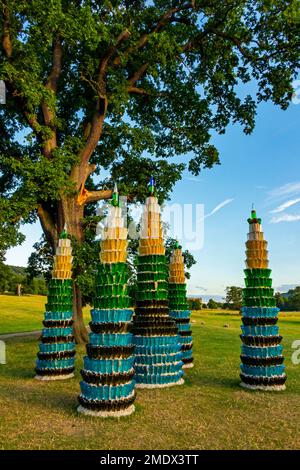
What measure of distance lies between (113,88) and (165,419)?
1670cm

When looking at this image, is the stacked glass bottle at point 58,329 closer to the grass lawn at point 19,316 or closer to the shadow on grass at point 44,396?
the shadow on grass at point 44,396

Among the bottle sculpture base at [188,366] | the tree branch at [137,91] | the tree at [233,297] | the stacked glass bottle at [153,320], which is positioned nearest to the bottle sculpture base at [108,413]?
the stacked glass bottle at [153,320]

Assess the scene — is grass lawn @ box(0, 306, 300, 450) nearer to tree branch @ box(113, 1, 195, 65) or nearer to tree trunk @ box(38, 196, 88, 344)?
tree trunk @ box(38, 196, 88, 344)

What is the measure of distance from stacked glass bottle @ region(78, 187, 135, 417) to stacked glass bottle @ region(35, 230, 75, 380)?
12.0ft

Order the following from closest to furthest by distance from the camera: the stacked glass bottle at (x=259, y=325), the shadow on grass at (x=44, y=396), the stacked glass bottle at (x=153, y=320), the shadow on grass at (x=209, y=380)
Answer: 1. the shadow on grass at (x=44, y=396)
2. the stacked glass bottle at (x=259, y=325)
3. the stacked glass bottle at (x=153, y=320)
4. the shadow on grass at (x=209, y=380)

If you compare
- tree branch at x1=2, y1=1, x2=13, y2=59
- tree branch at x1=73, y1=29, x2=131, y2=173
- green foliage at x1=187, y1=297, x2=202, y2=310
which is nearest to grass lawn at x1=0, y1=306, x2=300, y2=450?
tree branch at x1=73, y1=29, x2=131, y2=173

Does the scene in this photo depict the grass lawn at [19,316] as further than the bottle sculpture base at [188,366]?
Yes

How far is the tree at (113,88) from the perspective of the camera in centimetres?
1770

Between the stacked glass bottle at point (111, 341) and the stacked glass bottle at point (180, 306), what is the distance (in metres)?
5.08

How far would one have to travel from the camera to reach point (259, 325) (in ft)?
34.2

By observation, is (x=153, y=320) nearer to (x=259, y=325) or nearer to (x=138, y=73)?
(x=259, y=325)

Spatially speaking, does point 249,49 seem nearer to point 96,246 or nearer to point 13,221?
point 96,246

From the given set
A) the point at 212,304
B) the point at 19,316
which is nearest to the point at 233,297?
the point at 212,304

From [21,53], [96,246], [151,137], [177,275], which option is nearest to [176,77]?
[151,137]
